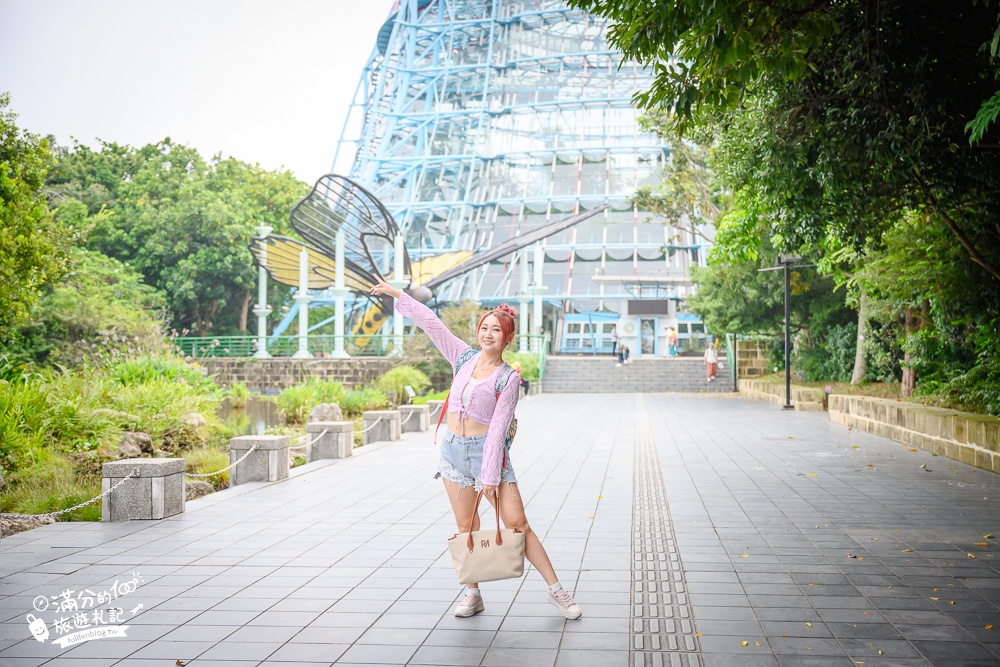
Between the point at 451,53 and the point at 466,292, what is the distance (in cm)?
2569

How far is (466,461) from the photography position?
4879mm

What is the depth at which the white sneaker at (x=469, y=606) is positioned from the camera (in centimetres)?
500

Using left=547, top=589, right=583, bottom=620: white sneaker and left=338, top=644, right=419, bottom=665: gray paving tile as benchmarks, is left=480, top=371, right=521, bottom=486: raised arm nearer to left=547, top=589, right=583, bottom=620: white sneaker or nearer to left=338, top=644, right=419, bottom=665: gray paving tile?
left=547, top=589, right=583, bottom=620: white sneaker

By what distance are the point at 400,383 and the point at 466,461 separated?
21.8m

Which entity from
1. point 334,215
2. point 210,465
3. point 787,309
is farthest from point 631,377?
point 210,465

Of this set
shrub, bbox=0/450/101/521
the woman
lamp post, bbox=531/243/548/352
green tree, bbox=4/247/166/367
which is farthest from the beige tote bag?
lamp post, bbox=531/243/548/352

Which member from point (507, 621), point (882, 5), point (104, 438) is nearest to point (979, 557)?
point (507, 621)

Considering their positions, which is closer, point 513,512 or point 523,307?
point 513,512

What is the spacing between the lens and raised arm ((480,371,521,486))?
15.2ft

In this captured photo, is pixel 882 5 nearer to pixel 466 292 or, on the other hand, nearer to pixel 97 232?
pixel 97 232

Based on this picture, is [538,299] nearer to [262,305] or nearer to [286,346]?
[286,346]

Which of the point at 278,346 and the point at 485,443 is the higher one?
the point at 278,346

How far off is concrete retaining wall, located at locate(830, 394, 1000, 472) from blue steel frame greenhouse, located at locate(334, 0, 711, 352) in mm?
34066

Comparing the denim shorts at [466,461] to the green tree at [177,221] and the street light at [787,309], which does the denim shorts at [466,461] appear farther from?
the green tree at [177,221]
